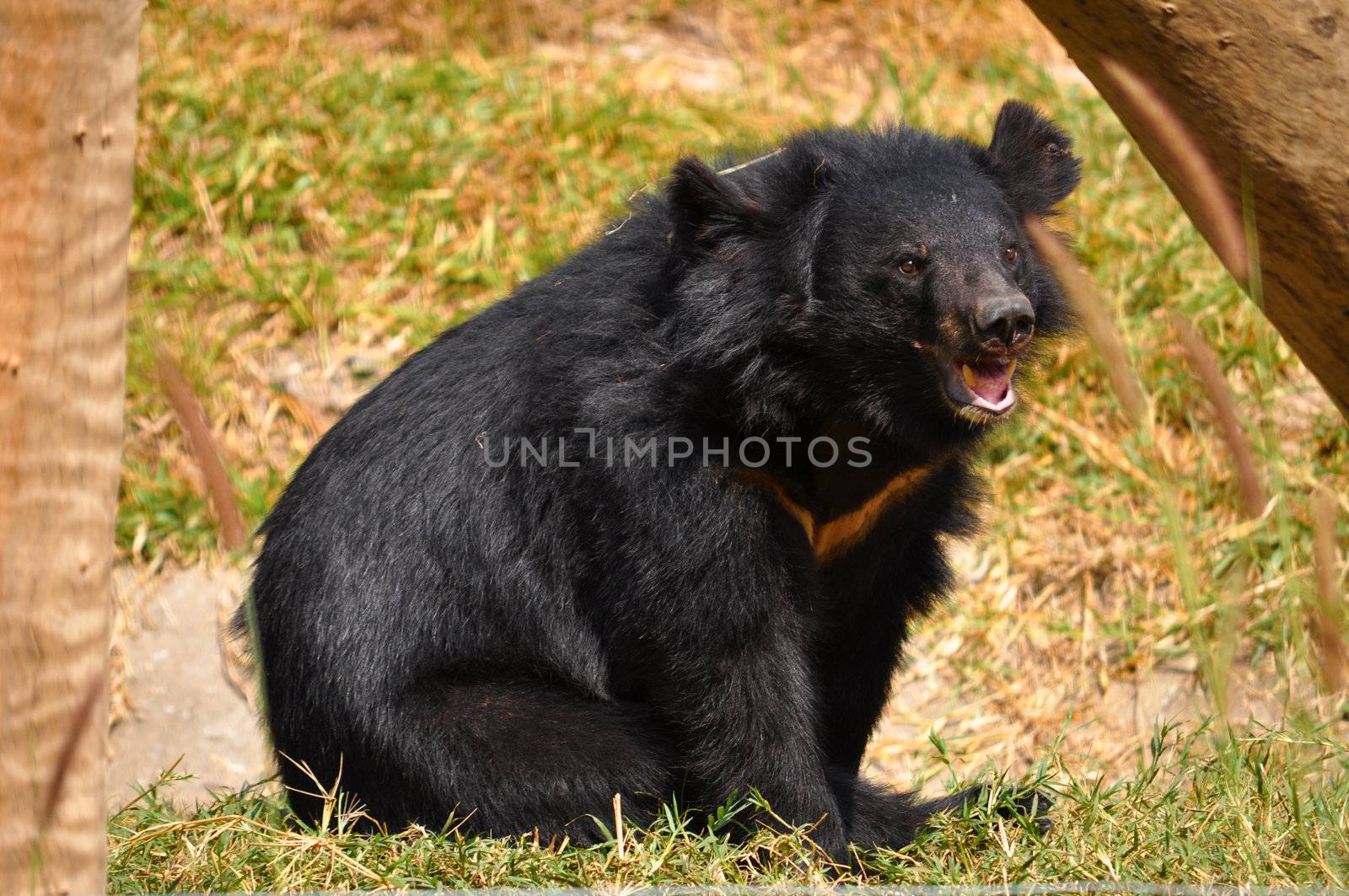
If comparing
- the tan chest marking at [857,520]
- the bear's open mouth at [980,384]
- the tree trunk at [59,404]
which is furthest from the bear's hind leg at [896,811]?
the tree trunk at [59,404]

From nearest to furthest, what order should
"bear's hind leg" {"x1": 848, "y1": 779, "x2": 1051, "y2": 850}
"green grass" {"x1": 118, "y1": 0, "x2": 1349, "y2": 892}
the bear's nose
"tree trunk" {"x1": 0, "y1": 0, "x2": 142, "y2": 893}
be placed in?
"tree trunk" {"x1": 0, "y1": 0, "x2": 142, "y2": 893} → the bear's nose → "bear's hind leg" {"x1": 848, "y1": 779, "x2": 1051, "y2": 850} → "green grass" {"x1": 118, "y1": 0, "x2": 1349, "y2": 892}

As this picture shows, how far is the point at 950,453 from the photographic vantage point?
3537 mm

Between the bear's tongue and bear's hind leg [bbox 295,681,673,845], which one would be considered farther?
bear's hind leg [bbox 295,681,673,845]

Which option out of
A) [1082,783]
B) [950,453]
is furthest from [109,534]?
[1082,783]

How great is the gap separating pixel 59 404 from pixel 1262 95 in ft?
7.95

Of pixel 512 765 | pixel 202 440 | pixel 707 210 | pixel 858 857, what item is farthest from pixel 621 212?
pixel 202 440

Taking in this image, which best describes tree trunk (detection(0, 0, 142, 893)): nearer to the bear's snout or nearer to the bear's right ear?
the bear's right ear

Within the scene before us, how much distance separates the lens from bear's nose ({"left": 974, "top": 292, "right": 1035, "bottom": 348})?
306 cm

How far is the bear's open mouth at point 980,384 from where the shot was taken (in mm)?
3195

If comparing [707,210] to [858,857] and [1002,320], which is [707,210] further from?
[858,857]

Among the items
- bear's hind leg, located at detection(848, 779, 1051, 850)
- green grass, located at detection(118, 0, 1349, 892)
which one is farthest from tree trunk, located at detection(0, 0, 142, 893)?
bear's hind leg, located at detection(848, 779, 1051, 850)

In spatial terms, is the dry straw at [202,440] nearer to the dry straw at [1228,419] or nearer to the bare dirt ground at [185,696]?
the dry straw at [1228,419]

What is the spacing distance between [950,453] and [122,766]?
13.0 ft

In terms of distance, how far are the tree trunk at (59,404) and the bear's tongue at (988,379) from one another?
6.09 feet
